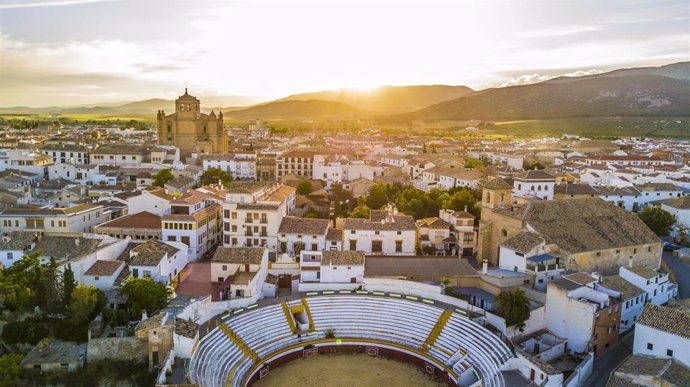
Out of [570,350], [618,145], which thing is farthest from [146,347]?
[618,145]

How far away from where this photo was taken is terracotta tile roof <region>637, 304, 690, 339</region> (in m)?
26.7

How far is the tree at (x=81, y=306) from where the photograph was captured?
2966 centimetres

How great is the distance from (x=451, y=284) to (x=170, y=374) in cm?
2001

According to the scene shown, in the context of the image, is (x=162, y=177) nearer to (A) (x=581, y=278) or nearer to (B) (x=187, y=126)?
(B) (x=187, y=126)

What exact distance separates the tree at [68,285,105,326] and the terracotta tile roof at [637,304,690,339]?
97.9ft

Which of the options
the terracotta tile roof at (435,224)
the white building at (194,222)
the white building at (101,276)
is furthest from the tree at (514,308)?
the white building at (101,276)

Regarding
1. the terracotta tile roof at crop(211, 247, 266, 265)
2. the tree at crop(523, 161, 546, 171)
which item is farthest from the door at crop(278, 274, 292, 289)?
the tree at crop(523, 161, 546, 171)

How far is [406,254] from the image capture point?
145ft

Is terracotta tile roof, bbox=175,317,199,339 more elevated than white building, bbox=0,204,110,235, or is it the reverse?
white building, bbox=0,204,110,235

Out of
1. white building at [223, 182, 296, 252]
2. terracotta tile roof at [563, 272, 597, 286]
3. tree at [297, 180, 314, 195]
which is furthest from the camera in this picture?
tree at [297, 180, 314, 195]

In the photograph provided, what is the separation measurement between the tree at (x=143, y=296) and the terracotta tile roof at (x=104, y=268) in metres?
3.60

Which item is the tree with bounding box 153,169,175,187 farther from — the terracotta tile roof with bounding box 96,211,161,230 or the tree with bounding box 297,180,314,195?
the terracotta tile roof with bounding box 96,211,161,230

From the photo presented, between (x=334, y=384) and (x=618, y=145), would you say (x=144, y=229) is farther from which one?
(x=618, y=145)

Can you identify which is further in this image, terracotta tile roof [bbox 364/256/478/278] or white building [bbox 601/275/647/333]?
terracotta tile roof [bbox 364/256/478/278]
